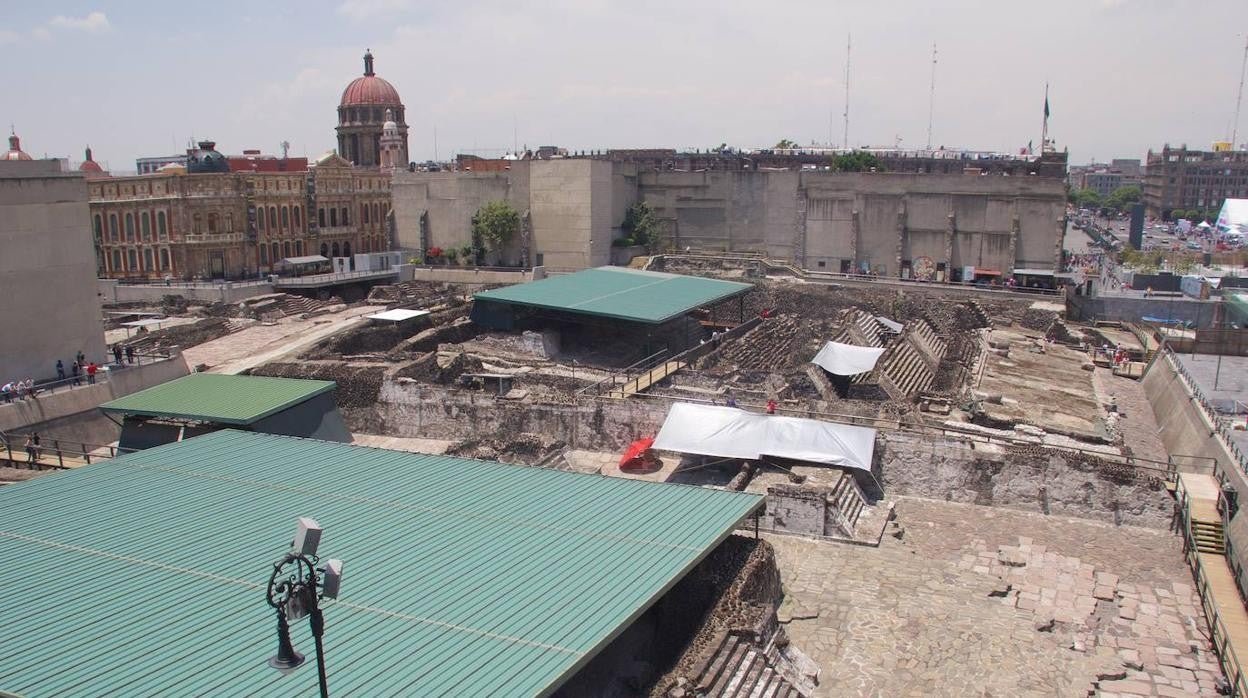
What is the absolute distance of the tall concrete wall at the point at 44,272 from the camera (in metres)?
30.3

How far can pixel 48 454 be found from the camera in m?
26.0

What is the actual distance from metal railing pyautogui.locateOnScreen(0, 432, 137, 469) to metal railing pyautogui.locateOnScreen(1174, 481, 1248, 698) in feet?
81.6

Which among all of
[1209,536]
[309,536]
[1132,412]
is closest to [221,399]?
[309,536]

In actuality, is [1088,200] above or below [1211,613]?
above

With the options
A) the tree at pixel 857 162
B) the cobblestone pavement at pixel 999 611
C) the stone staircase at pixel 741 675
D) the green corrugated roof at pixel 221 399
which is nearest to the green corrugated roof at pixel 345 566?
the stone staircase at pixel 741 675

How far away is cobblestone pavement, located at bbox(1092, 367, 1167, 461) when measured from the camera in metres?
28.8

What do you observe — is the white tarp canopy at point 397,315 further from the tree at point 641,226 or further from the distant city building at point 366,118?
the distant city building at point 366,118

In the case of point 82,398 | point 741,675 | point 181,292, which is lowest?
point 741,675

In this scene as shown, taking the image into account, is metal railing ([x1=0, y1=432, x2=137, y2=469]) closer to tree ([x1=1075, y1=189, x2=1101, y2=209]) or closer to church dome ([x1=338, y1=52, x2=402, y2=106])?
church dome ([x1=338, y1=52, x2=402, y2=106])

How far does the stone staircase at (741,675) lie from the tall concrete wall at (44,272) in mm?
27771

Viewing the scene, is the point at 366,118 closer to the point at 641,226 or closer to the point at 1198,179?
the point at 641,226

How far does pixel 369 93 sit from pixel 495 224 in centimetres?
3325

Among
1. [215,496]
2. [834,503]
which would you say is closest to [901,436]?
[834,503]

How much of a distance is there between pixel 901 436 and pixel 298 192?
147 ft
